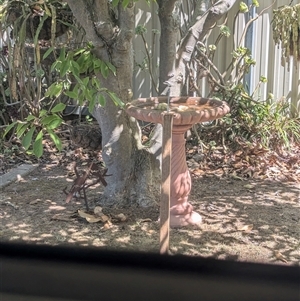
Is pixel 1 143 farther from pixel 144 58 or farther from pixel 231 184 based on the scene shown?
pixel 231 184

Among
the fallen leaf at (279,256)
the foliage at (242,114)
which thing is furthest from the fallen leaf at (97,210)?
the foliage at (242,114)

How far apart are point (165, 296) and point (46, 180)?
290 centimetres

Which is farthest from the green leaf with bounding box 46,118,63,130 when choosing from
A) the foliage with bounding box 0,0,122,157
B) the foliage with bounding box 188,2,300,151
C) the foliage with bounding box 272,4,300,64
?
the foliage with bounding box 272,4,300,64

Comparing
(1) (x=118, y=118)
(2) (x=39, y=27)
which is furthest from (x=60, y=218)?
(2) (x=39, y=27)

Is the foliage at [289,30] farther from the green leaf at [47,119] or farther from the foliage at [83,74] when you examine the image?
the green leaf at [47,119]

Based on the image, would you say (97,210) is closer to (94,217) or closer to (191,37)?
(94,217)

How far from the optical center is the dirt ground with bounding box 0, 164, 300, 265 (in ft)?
9.86

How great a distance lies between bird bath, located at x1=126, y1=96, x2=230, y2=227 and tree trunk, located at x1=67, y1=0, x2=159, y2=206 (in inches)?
8.5

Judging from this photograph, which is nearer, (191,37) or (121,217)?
(121,217)

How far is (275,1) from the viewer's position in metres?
5.22

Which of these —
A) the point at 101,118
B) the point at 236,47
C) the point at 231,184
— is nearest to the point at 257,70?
the point at 236,47

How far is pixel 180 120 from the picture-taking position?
3037 mm

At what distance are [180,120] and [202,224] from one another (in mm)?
757

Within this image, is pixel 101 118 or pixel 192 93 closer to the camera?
pixel 101 118
